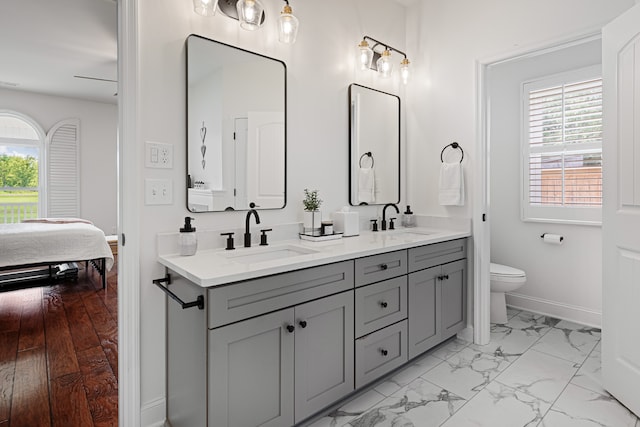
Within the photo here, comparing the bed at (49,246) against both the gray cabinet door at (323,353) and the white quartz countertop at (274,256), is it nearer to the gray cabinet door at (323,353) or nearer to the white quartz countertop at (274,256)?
the white quartz countertop at (274,256)

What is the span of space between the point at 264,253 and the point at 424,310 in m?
1.10

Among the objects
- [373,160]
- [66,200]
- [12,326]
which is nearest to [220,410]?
[373,160]

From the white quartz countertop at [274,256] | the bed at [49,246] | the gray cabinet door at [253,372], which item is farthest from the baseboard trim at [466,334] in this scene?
the bed at [49,246]

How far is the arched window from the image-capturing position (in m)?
5.86

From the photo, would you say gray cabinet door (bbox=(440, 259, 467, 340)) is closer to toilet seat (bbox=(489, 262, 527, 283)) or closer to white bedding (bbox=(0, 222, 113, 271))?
toilet seat (bbox=(489, 262, 527, 283))

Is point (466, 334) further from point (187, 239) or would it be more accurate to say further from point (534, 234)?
point (187, 239)

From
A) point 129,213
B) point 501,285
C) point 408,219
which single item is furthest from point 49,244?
point 501,285

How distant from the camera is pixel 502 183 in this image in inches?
138

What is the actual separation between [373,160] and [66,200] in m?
5.93

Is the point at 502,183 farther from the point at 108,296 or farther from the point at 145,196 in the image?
the point at 108,296

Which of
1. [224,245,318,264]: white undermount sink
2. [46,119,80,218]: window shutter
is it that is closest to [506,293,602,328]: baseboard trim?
[224,245,318,264]: white undermount sink

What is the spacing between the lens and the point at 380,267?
1.96 m

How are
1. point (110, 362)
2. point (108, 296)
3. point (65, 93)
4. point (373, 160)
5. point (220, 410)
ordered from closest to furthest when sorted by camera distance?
point (220, 410), point (110, 362), point (373, 160), point (108, 296), point (65, 93)

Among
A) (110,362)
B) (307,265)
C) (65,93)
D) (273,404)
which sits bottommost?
(110,362)
